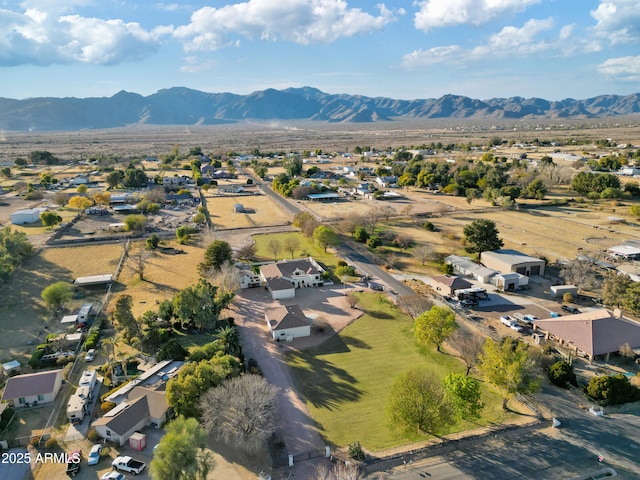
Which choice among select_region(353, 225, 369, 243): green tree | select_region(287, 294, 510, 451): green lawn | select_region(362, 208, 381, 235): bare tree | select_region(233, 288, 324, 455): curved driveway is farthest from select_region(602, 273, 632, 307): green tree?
select_region(362, 208, 381, 235): bare tree

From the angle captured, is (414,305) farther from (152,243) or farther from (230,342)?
(152,243)

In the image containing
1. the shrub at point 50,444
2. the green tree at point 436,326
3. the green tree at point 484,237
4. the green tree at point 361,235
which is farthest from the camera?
the green tree at point 361,235

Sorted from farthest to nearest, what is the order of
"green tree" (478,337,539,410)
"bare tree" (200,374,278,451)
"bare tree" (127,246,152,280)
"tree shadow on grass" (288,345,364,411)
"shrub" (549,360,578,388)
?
"bare tree" (127,246,152,280) < "shrub" (549,360,578,388) < "tree shadow on grass" (288,345,364,411) < "green tree" (478,337,539,410) < "bare tree" (200,374,278,451)

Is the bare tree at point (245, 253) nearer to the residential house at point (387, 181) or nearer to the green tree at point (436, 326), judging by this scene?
the green tree at point (436, 326)

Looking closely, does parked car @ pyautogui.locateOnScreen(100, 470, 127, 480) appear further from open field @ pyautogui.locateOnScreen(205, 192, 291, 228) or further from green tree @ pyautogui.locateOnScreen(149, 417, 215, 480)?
open field @ pyautogui.locateOnScreen(205, 192, 291, 228)

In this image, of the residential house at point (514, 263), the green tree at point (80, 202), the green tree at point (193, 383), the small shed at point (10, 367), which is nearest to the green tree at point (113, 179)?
the green tree at point (80, 202)

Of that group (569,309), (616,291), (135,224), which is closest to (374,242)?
(569,309)
